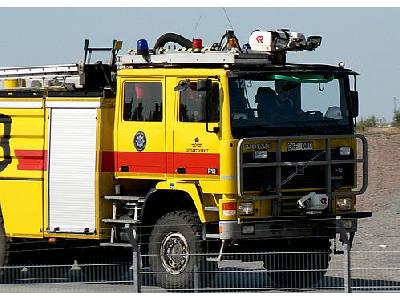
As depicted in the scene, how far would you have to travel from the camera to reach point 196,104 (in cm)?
1877

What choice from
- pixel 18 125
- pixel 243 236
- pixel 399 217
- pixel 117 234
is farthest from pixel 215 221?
pixel 399 217

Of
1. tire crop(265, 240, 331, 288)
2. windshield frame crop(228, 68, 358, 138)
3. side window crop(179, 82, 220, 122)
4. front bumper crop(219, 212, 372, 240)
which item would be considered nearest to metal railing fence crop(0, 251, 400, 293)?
tire crop(265, 240, 331, 288)

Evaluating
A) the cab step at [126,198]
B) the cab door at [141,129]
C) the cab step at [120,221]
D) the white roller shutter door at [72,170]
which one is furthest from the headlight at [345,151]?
the white roller shutter door at [72,170]

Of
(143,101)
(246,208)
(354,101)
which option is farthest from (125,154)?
(354,101)

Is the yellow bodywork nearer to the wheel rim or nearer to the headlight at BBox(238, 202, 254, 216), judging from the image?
the headlight at BBox(238, 202, 254, 216)

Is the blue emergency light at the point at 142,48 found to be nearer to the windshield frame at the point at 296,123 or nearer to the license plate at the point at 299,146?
the windshield frame at the point at 296,123

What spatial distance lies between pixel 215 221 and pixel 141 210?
1232 mm

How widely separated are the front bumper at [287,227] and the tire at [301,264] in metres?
0.29

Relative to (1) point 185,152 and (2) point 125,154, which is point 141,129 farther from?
(1) point 185,152

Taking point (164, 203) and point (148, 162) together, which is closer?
point (148, 162)

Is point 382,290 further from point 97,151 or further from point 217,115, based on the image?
point 97,151

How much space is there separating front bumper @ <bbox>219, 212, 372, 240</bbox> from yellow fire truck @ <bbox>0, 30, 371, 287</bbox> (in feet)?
0.06

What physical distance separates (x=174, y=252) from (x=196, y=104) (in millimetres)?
1995

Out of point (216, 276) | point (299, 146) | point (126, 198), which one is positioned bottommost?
point (216, 276)
